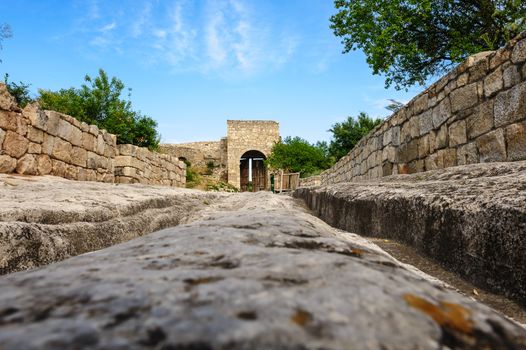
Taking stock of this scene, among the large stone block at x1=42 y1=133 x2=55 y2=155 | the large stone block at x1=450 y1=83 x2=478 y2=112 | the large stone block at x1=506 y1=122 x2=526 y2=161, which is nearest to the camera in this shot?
the large stone block at x1=506 y1=122 x2=526 y2=161

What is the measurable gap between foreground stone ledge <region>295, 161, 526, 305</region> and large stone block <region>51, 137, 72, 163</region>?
16.0 ft

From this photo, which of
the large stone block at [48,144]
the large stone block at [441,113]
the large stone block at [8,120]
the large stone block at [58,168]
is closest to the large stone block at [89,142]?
the large stone block at [58,168]

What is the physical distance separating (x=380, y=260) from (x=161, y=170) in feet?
32.7

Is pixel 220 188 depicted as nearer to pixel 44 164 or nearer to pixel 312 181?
pixel 312 181

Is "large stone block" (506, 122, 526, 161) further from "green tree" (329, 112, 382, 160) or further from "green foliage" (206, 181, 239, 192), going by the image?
"green tree" (329, 112, 382, 160)

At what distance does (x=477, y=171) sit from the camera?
1.65m

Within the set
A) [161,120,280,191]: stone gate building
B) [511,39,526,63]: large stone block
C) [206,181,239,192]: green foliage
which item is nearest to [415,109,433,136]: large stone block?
[511,39,526,63]: large stone block

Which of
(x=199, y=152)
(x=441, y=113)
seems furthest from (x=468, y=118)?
(x=199, y=152)

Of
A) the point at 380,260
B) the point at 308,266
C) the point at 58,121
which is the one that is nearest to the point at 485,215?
the point at 380,260

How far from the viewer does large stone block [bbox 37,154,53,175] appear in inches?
187

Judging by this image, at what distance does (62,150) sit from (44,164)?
1.76 ft

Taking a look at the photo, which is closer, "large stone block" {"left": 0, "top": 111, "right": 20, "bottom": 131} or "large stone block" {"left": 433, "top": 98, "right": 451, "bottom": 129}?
"large stone block" {"left": 433, "top": 98, "right": 451, "bottom": 129}

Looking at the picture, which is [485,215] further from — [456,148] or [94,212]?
[456,148]

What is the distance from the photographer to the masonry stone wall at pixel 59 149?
4219mm
